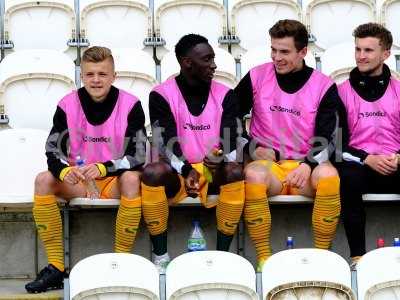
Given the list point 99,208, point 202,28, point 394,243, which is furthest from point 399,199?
point 202,28

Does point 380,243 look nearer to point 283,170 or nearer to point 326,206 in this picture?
point 326,206

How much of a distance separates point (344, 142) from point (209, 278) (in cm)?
144

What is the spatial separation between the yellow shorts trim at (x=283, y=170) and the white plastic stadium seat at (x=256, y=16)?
186 cm

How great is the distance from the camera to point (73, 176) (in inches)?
272

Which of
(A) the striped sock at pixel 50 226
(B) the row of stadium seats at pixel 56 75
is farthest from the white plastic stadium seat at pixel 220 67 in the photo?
(A) the striped sock at pixel 50 226

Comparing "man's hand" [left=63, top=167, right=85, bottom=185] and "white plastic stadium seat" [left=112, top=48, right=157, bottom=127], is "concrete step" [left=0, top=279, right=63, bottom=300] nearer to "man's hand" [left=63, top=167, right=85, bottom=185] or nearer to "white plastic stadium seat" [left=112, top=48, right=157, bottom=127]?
"man's hand" [left=63, top=167, right=85, bottom=185]

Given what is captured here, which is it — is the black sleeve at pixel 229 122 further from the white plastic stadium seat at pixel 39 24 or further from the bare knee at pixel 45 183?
the white plastic stadium seat at pixel 39 24

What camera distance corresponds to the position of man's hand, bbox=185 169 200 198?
23.0 feet

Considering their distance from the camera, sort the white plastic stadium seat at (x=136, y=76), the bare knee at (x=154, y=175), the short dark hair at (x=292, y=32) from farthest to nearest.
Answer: the white plastic stadium seat at (x=136, y=76), the short dark hair at (x=292, y=32), the bare knee at (x=154, y=175)

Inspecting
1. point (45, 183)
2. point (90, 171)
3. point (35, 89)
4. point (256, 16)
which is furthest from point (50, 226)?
point (256, 16)

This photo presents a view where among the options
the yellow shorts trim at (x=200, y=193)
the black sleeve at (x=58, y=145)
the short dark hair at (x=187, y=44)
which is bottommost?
the yellow shorts trim at (x=200, y=193)

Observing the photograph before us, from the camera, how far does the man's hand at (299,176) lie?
7117 mm

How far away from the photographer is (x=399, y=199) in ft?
23.9

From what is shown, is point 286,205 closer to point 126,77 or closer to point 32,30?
point 126,77
